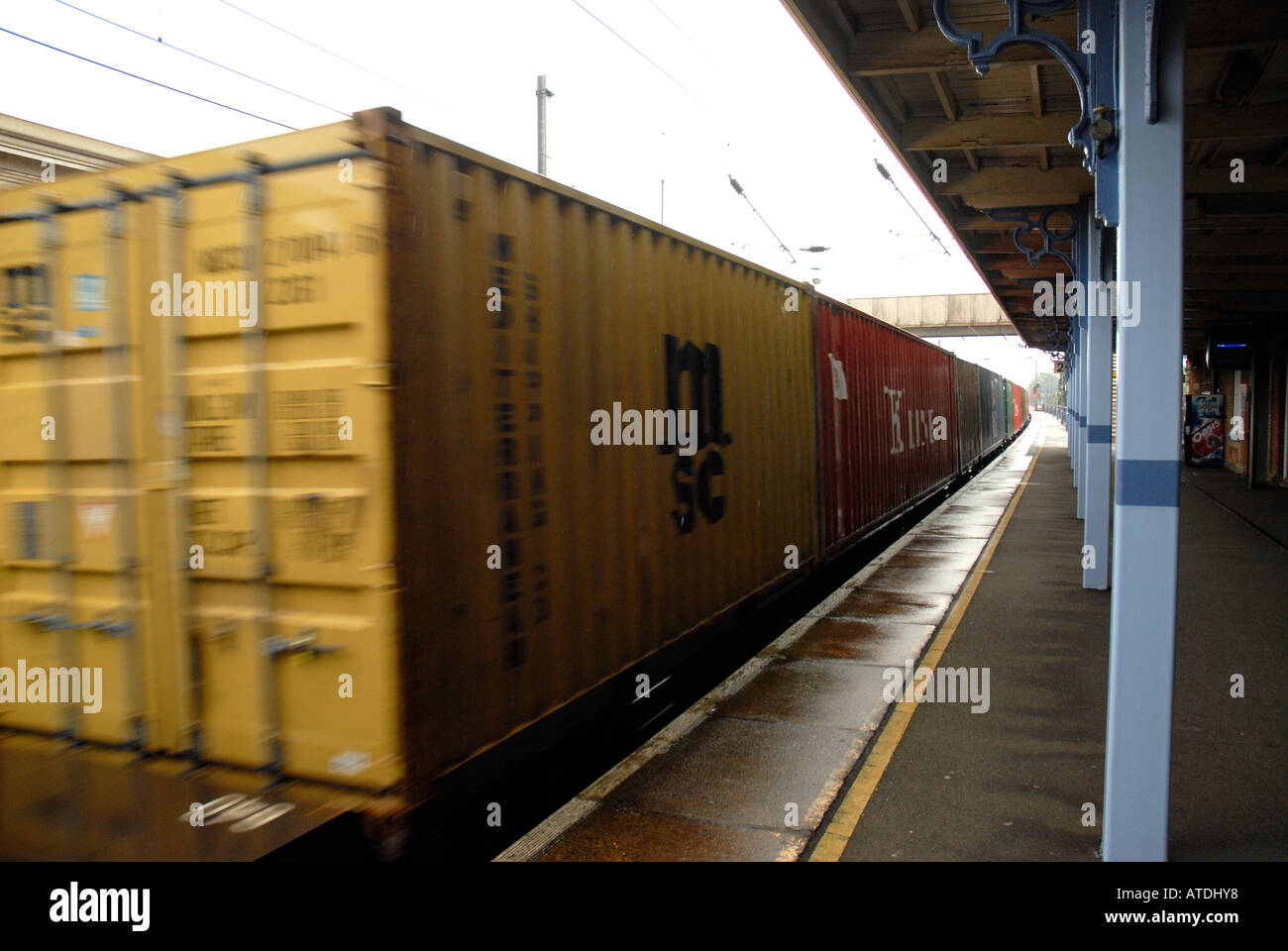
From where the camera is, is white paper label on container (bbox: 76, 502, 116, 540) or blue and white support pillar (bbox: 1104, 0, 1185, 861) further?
white paper label on container (bbox: 76, 502, 116, 540)

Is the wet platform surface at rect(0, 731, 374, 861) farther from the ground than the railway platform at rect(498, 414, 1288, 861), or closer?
farther from the ground

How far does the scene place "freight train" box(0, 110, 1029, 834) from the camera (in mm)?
3334

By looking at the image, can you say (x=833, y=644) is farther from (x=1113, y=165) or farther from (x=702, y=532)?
(x=1113, y=165)

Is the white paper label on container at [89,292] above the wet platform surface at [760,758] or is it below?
above

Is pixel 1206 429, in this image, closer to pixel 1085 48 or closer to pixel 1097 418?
pixel 1097 418

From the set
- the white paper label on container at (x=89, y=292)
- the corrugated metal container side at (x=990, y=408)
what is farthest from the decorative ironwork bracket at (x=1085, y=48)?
the corrugated metal container side at (x=990, y=408)

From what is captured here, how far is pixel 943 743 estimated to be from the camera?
4.94 meters

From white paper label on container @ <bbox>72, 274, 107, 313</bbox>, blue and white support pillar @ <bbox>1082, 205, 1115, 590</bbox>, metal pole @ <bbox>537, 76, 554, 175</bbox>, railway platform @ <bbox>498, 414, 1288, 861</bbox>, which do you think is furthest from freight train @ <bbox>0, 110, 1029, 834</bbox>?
metal pole @ <bbox>537, 76, 554, 175</bbox>

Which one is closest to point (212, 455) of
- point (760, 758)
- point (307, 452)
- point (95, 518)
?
point (307, 452)

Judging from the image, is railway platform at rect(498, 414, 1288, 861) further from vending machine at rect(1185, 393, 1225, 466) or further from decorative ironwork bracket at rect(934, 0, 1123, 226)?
vending machine at rect(1185, 393, 1225, 466)

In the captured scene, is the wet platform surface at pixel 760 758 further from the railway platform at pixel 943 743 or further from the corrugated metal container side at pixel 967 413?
the corrugated metal container side at pixel 967 413

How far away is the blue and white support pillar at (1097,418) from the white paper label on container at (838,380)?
239cm

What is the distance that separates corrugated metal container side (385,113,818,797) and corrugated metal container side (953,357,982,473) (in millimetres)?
13712

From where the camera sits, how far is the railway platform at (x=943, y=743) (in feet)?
12.7
